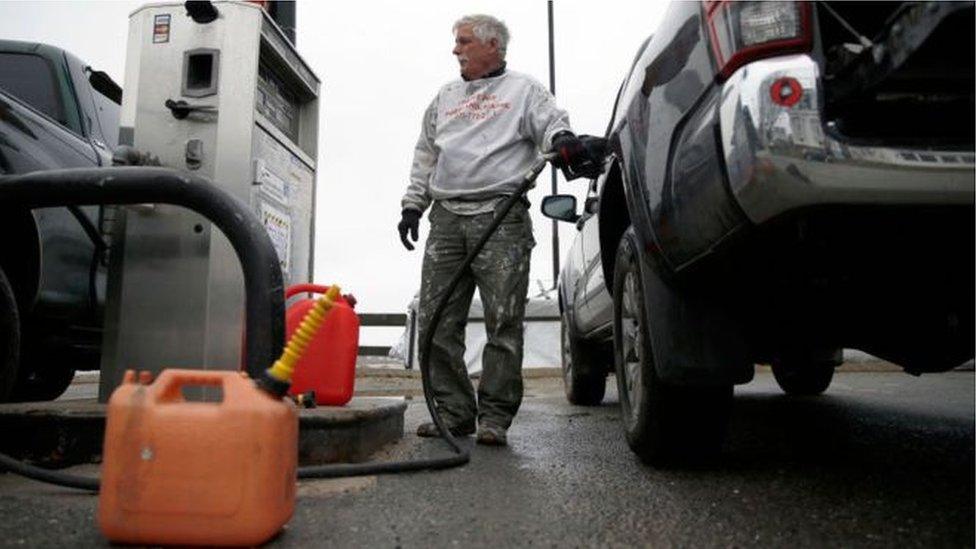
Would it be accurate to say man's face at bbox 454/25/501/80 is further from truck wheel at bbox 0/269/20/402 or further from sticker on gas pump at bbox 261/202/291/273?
truck wheel at bbox 0/269/20/402

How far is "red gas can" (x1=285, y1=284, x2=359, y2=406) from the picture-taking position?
286 centimetres

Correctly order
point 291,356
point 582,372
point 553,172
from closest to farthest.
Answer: point 291,356
point 582,372
point 553,172

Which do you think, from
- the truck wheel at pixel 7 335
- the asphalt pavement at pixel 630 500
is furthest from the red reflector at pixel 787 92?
the truck wheel at pixel 7 335

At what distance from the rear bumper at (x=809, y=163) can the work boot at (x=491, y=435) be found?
181cm

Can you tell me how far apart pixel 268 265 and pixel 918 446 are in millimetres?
2448

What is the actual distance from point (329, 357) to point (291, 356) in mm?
1499

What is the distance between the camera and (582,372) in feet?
15.9

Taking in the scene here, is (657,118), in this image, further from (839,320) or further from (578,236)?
(578,236)

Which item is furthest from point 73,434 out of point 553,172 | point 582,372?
point 553,172

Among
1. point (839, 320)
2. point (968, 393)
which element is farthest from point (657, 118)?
point (968, 393)

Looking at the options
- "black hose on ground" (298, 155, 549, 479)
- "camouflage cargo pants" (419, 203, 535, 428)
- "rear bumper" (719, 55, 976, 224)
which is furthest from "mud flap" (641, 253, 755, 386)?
"camouflage cargo pants" (419, 203, 535, 428)

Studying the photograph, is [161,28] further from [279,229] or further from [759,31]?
[759,31]

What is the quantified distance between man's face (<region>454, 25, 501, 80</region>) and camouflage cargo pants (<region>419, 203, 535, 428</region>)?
63 cm

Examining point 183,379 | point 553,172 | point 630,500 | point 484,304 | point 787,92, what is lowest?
point 630,500
